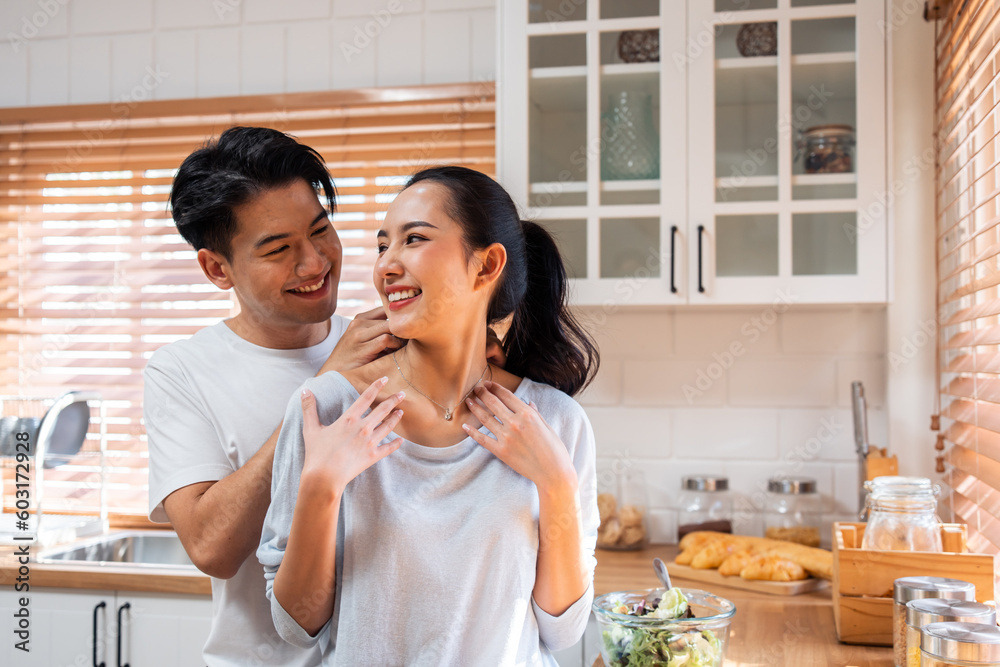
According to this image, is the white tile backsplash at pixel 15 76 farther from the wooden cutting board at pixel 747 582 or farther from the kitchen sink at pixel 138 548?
the wooden cutting board at pixel 747 582

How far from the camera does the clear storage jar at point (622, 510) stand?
224cm

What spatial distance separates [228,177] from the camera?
1.42 metres

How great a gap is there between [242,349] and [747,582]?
50.9 inches

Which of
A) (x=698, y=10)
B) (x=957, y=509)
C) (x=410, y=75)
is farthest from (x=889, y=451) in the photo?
(x=410, y=75)

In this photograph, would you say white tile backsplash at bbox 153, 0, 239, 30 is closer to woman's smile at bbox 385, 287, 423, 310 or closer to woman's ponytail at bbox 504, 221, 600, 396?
woman's ponytail at bbox 504, 221, 600, 396

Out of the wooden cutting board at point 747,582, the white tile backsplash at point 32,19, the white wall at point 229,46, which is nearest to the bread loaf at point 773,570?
the wooden cutting board at point 747,582

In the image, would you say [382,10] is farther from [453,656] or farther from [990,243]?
[453,656]

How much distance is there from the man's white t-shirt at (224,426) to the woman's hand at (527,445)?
459 mm

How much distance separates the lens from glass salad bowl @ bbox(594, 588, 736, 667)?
3.97 feet

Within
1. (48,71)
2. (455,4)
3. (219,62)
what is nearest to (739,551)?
(455,4)

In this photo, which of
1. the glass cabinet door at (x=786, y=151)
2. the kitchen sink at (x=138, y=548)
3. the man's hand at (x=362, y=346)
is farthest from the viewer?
the kitchen sink at (x=138, y=548)

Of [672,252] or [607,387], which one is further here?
[607,387]

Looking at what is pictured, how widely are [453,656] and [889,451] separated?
5.07 ft

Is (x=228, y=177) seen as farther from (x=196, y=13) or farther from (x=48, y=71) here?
(x=48, y=71)
